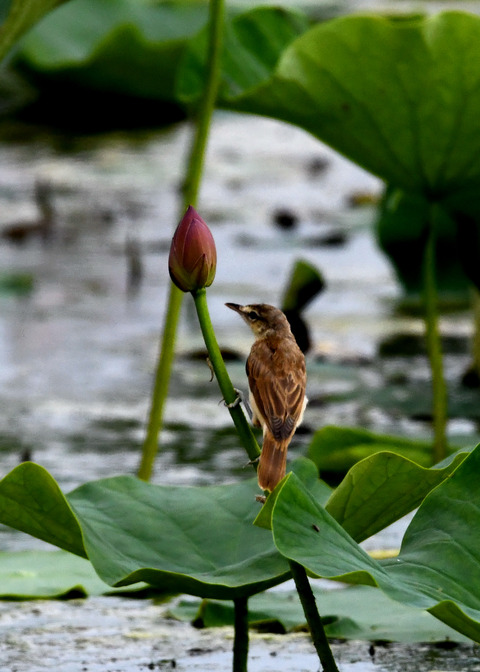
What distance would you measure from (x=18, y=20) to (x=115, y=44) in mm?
3546

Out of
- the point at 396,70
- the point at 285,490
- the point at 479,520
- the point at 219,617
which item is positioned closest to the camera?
the point at 285,490

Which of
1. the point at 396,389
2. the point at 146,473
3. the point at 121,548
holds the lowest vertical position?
the point at 121,548

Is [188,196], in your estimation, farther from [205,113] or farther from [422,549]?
[422,549]

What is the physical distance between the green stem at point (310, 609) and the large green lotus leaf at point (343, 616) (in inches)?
17.9

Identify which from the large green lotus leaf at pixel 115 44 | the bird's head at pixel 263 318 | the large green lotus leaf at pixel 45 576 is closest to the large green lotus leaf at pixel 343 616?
the large green lotus leaf at pixel 45 576

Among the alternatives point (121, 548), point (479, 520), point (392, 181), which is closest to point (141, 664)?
point (121, 548)

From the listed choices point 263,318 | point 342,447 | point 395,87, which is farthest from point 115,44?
point 263,318

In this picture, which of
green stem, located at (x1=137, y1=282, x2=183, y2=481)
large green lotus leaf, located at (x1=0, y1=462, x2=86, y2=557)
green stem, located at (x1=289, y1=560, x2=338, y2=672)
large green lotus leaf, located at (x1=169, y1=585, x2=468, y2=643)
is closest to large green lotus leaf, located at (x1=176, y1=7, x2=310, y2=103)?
green stem, located at (x1=137, y1=282, x2=183, y2=481)

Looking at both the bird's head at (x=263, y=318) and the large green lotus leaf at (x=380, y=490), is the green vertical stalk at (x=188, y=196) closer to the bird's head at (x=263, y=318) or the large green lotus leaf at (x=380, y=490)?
the bird's head at (x=263, y=318)

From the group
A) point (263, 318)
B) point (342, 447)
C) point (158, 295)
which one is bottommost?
point (263, 318)

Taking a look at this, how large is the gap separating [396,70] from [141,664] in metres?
1.32

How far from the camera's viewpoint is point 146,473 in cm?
238

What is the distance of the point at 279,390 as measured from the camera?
144 centimetres

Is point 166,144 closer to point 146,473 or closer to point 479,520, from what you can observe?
point 146,473
